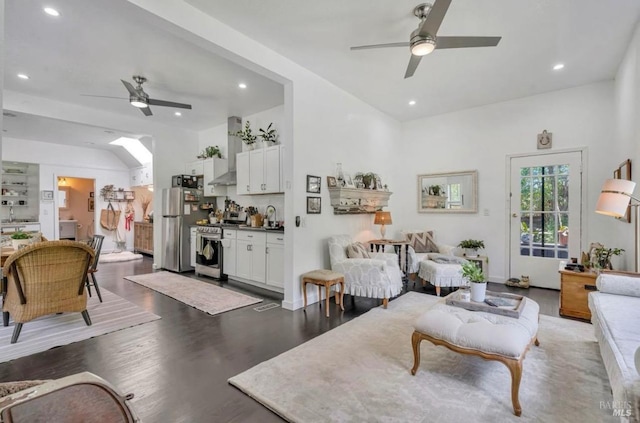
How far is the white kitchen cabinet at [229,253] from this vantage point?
5238mm

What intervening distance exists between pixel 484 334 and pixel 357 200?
3.10 m

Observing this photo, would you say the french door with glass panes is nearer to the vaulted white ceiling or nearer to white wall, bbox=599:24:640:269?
white wall, bbox=599:24:640:269

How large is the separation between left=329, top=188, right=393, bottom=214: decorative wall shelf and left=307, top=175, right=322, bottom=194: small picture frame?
0.27m

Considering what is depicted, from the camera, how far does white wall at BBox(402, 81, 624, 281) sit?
14.4 feet

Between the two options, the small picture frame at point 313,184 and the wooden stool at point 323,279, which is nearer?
the wooden stool at point 323,279

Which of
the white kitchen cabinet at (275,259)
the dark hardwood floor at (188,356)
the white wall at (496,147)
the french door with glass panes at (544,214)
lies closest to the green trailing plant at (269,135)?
the white kitchen cabinet at (275,259)

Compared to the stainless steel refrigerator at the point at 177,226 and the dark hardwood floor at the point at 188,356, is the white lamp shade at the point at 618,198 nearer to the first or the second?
the dark hardwood floor at the point at 188,356

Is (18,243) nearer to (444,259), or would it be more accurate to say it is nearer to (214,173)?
(214,173)

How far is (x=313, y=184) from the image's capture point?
419cm

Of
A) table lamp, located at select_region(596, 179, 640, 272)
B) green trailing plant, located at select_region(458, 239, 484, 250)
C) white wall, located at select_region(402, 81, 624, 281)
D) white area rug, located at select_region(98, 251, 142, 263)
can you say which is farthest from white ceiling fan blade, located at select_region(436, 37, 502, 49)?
white area rug, located at select_region(98, 251, 142, 263)

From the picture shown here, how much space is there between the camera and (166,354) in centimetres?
266

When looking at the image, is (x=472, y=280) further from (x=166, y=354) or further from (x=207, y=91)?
(x=207, y=91)

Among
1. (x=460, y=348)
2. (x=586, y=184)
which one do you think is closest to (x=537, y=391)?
(x=460, y=348)

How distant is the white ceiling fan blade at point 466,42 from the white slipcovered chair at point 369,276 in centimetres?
247
